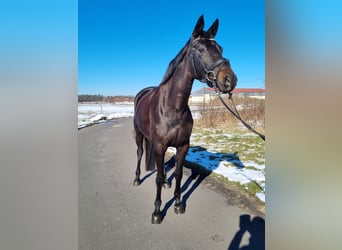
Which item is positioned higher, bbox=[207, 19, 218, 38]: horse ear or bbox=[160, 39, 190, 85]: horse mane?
bbox=[207, 19, 218, 38]: horse ear

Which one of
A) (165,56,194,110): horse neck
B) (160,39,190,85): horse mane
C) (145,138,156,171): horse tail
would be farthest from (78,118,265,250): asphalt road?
(160,39,190,85): horse mane

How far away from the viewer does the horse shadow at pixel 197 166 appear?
3701 millimetres

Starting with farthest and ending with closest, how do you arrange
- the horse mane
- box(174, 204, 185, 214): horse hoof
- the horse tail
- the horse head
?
1. the horse tail
2. box(174, 204, 185, 214): horse hoof
3. the horse mane
4. the horse head

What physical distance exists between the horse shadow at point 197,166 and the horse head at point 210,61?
1.94 metres

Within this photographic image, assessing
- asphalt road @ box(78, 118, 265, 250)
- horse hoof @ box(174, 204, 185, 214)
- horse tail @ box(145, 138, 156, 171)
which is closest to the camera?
asphalt road @ box(78, 118, 265, 250)

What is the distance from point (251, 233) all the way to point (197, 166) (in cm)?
250

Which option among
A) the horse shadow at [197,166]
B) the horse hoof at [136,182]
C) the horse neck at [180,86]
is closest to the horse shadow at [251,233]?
the horse shadow at [197,166]

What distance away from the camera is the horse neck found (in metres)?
2.57

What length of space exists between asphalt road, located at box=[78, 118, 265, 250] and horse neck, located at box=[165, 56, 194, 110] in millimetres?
1456

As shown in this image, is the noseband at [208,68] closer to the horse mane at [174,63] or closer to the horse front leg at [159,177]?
the horse mane at [174,63]

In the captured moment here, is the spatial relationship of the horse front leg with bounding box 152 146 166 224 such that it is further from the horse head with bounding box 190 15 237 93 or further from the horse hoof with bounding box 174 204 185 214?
the horse head with bounding box 190 15 237 93

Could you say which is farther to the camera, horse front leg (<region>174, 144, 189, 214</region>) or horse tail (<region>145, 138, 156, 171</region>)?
horse tail (<region>145, 138, 156, 171</region>)

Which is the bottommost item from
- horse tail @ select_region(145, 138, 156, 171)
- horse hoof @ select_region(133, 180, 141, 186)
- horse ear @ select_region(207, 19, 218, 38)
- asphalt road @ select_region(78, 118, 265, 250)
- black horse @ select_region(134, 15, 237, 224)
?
asphalt road @ select_region(78, 118, 265, 250)
